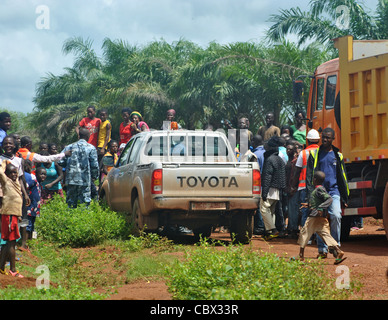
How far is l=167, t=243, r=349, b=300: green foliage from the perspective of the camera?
19.6ft

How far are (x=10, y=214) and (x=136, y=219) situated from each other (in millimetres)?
3719

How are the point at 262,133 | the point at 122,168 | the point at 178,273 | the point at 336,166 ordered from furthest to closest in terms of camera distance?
the point at 262,133
the point at 122,168
the point at 336,166
the point at 178,273

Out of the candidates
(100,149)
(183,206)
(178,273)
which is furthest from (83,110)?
(178,273)

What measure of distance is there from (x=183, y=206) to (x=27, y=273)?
3019 mm

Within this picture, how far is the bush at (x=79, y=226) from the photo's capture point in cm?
1152

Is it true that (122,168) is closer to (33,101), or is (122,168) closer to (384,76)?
(384,76)

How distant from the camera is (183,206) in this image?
36.7 ft

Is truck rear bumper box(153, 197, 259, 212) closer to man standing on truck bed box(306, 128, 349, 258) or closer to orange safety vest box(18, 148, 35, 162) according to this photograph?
man standing on truck bed box(306, 128, 349, 258)

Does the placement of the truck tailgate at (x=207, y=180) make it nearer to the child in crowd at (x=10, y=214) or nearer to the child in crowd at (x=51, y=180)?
the child in crowd at (x=10, y=214)

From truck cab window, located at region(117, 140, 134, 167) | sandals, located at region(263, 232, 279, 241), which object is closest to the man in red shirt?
truck cab window, located at region(117, 140, 134, 167)

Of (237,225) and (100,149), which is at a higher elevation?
(100,149)

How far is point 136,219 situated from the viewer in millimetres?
11953

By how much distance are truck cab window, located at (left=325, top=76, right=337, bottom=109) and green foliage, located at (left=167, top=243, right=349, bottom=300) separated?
21.9 ft

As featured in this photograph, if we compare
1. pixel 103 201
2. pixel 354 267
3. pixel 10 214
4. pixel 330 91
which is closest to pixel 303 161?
pixel 330 91
